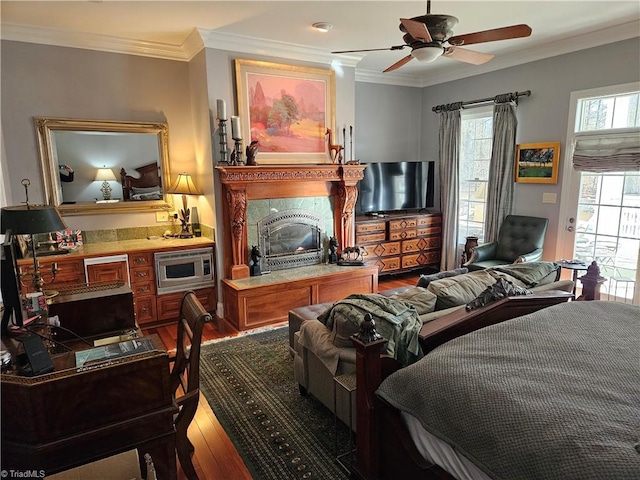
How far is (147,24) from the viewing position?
358 cm

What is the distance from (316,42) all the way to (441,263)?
137 inches

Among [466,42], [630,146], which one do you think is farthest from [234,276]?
[630,146]

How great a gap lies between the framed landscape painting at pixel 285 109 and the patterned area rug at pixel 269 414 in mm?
2107

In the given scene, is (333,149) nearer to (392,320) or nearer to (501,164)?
(501,164)


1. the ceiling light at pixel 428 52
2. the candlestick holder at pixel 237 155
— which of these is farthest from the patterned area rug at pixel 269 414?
the ceiling light at pixel 428 52

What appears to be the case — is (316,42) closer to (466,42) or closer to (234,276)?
(466,42)

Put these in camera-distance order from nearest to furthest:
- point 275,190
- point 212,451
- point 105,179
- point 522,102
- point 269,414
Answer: point 212,451 → point 269,414 → point 105,179 → point 275,190 → point 522,102

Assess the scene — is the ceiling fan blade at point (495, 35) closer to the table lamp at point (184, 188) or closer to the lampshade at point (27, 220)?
the lampshade at point (27, 220)

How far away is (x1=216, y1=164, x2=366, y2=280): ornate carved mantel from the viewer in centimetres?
407

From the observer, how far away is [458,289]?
2393 mm

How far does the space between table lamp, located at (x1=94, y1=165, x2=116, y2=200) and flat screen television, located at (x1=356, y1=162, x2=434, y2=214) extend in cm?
298

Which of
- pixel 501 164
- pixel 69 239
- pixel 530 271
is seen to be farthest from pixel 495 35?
pixel 69 239

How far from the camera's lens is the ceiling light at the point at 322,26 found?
365cm

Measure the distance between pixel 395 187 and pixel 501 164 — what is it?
1.38 m
